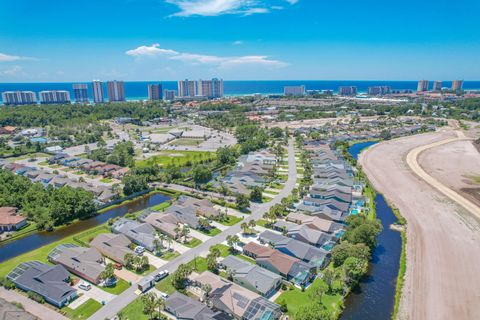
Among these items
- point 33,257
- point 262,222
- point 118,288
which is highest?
point 262,222

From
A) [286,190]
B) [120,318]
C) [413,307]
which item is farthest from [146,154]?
[413,307]

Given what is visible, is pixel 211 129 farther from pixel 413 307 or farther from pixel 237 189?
pixel 413 307

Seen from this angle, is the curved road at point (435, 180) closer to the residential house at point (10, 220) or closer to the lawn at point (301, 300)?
the lawn at point (301, 300)

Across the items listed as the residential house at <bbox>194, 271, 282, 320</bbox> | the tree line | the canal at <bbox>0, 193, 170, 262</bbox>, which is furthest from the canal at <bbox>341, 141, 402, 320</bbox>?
the tree line

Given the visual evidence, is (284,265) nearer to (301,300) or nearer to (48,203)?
(301,300)

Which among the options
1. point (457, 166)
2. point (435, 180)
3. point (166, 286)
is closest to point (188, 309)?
point (166, 286)

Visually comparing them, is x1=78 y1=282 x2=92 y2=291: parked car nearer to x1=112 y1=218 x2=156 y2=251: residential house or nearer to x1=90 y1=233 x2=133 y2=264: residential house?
x1=90 y1=233 x2=133 y2=264: residential house
